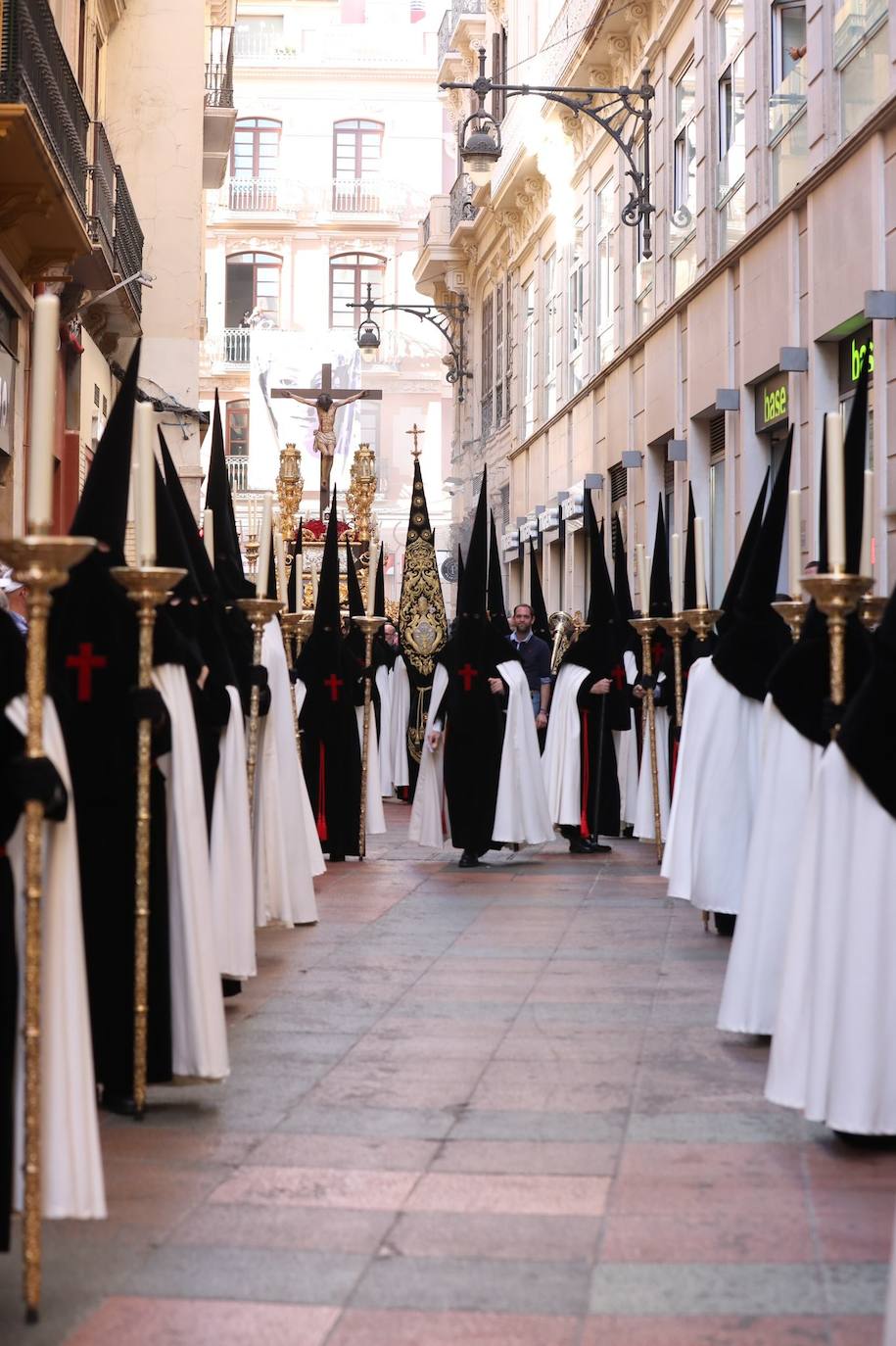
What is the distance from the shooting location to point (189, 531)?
7.03m

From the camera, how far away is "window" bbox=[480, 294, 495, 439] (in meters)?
37.3

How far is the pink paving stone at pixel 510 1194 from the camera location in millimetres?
4934

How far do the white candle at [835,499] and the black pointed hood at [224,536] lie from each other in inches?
139

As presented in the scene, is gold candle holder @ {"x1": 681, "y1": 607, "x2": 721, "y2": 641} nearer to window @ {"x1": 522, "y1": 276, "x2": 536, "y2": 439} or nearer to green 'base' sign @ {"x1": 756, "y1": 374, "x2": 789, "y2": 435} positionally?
green 'base' sign @ {"x1": 756, "y1": 374, "x2": 789, "y2": 435}

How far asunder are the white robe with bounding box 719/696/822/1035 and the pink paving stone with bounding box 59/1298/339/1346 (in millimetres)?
2881

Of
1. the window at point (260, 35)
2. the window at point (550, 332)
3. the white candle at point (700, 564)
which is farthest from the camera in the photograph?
the window at point (260, 35)

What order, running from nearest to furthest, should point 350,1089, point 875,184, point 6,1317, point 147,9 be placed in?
1. point 6,1317
2. point 350,1089
3. point 875,184
4. point 147,9

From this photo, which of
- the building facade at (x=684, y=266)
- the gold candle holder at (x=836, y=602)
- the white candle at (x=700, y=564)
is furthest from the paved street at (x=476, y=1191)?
the building facade at (x=684, y=266)

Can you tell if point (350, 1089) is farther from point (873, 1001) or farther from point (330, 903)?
point (330, 903)

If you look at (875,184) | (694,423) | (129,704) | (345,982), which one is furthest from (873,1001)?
(694,423)

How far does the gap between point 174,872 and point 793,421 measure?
11.1 metres

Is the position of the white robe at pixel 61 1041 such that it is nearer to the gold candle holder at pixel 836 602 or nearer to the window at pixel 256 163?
the gold candle holder at pixel 836 602

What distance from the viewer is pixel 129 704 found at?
18.6 feet

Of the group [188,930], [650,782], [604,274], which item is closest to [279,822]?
[188,930]
